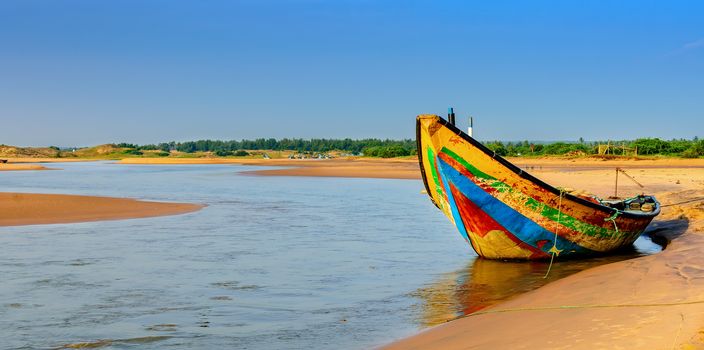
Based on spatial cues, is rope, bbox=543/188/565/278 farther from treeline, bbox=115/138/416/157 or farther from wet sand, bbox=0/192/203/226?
treeline, bbox=115/138/416/157

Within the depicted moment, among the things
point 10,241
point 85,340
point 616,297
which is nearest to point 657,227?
point 616,297

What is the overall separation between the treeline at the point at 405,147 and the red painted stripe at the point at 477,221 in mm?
44660

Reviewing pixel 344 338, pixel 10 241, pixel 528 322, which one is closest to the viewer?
pixel 528 322

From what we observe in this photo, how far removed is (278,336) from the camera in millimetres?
7469

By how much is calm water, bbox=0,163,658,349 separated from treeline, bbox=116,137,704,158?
4351cm

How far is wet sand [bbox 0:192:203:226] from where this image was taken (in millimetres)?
19484

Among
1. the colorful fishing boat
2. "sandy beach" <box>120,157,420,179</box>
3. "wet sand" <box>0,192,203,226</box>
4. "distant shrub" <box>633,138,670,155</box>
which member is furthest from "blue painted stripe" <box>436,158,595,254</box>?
"distant shrub" <box>633,138,670,155</box>

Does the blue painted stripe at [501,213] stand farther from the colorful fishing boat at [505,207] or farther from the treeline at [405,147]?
the treeline at [405,147]

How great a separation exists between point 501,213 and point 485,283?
140cm

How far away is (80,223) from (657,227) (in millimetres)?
14163

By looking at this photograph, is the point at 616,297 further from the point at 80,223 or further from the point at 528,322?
the point at 80,223

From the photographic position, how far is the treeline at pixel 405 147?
57.2 meters

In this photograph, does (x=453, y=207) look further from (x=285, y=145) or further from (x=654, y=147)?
(x=285, y=145)

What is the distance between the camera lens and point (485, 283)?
407 inches
